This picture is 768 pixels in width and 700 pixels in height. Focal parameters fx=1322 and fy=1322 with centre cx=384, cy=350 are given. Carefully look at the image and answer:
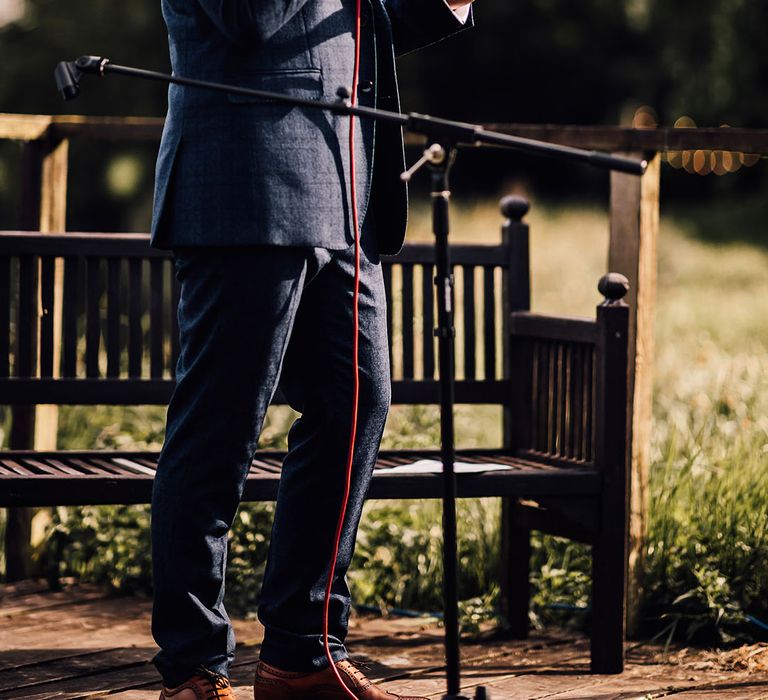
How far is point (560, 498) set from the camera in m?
2.98

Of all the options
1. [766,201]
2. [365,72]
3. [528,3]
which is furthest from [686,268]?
[365,72]

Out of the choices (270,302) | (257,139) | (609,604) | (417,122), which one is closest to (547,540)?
(609,604)

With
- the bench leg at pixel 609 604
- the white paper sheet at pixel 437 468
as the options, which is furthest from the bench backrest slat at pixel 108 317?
the bench leg at pixel 609 604

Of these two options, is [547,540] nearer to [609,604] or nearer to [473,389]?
[473,389]

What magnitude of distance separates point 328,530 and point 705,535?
130cm

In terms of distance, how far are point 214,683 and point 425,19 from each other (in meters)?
1.30

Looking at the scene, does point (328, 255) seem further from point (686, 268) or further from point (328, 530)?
point (686, 268)

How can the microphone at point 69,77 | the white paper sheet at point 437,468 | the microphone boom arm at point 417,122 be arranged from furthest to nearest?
the white paper sheet at point 437,468 → the microphone at point 69,77 → the microphone boom arm at point 417,122

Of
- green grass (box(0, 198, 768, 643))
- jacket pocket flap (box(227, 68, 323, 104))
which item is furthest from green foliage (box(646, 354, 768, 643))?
jacket pocket flap (box(227, 68, 323, 104))

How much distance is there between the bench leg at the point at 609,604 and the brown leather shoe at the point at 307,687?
2.05 feet

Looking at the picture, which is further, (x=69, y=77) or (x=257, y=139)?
(x=257, y=139)

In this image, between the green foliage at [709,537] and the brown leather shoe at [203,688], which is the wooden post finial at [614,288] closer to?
the green foliage at [709,537]

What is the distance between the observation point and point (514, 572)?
335 cm

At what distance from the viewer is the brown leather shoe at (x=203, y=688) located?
2354 mm
